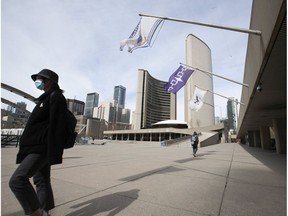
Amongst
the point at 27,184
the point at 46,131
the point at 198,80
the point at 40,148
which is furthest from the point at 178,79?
the point at 198,80

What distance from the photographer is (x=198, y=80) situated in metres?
108

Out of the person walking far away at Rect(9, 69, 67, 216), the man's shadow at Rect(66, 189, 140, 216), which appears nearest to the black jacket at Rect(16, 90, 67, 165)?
the person walking far away at Rect(9, 69, 67, 216)

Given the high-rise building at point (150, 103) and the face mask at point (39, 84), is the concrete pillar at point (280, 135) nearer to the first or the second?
the face mask at point (39, 84)

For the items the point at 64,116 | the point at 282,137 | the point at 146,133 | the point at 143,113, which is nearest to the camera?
the point at 64,116

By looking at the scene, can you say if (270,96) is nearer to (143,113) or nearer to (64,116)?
(64,116)

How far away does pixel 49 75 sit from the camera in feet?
8.12

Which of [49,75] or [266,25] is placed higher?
[266,25]

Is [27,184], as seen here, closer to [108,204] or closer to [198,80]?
[108,204]

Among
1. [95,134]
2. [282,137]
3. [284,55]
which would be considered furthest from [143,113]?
[284,55]

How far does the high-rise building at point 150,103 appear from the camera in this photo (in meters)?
124

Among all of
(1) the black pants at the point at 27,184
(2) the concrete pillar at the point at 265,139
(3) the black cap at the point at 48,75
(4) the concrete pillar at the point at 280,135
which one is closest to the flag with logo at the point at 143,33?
(3) the black cap at the point at 48,75

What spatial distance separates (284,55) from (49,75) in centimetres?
512

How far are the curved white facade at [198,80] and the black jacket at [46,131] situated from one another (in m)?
105

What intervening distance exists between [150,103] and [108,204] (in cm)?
12997
